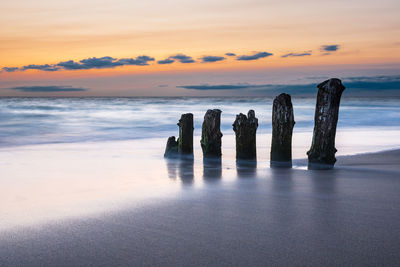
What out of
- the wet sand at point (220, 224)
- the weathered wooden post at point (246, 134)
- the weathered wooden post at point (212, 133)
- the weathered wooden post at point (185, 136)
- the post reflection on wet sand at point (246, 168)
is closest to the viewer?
the wet sand at point (220, 224)

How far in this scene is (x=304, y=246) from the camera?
3.17 meters

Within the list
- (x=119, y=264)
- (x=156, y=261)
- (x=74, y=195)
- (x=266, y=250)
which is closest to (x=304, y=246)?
(x=266, y=250)

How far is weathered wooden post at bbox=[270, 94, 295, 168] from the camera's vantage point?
7629 mm

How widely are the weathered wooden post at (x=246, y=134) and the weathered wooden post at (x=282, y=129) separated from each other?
47 cm

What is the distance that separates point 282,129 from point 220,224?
423 cm

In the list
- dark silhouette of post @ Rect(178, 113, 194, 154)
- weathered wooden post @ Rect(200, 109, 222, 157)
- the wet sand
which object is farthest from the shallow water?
dark silhouette of post @ Rect(178, 113, 194, 154)

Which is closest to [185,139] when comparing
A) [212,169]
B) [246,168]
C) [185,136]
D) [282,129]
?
[185,136]

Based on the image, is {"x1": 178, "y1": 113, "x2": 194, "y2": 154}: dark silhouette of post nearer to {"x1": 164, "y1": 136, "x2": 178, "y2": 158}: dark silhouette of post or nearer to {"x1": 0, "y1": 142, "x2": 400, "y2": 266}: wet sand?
{"x1": 164, "y1": 136, "x2": 178, "y2": 158}: dark silhouette of post

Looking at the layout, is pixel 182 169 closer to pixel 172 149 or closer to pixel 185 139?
pixel 185 139

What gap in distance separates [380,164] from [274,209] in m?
4.44

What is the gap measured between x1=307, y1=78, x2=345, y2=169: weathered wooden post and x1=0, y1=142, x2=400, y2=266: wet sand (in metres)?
0.82

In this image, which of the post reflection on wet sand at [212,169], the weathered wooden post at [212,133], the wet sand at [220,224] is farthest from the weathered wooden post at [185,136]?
the wet sand at [220,224]

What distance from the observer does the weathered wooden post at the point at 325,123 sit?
23.4 ft

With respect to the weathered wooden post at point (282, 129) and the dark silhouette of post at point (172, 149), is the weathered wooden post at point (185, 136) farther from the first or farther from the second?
the weathered wooden post at point (282, 129)
